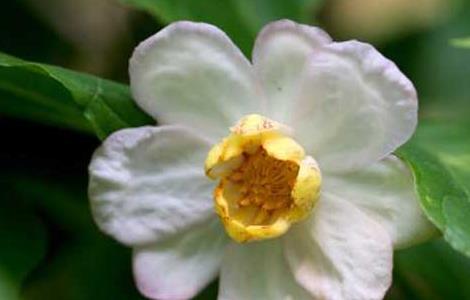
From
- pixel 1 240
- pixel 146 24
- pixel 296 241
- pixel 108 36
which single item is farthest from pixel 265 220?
pixel 108 36

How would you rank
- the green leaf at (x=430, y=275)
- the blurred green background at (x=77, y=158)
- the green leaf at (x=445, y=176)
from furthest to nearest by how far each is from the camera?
the green leaf at (x=430, y=275)
the blurred green background at (x=77, y=158)
the green leaf at (x=445, y=176)

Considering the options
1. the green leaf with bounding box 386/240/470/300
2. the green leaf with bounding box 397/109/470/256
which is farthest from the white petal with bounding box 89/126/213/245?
the green leaf with bounding box 386/240/470/300

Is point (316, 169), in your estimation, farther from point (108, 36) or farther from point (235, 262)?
point (108, 36)

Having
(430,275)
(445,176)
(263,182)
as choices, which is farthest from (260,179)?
(430,275)

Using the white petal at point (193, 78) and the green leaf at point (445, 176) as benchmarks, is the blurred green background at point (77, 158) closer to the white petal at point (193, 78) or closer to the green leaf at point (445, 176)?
the green leaf at point (445, 176)

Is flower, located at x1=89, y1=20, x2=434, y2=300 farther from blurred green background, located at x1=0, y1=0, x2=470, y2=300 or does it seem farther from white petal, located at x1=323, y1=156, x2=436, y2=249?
blurred green background, located at x1=0, y1=0, x2=470, y2=300

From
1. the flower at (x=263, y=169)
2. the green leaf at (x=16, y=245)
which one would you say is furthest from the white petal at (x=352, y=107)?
the green leaf at (x=16, y=245)
